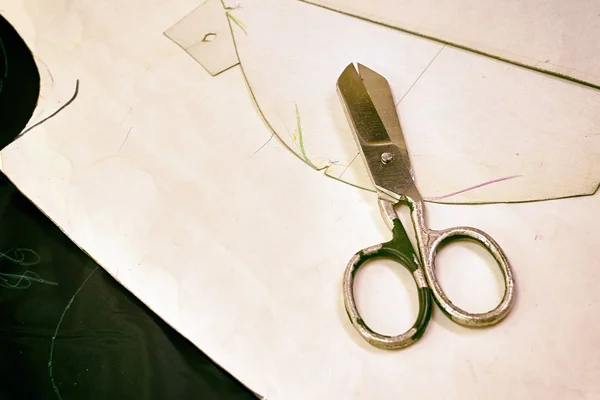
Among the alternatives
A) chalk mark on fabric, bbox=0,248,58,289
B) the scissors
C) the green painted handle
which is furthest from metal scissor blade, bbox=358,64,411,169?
chalk mark on fabric, bbox=0,248,58,289

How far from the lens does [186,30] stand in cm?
79

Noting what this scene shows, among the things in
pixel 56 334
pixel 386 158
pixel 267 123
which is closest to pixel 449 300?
pixel 386 158

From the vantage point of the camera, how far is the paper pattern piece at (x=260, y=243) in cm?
53

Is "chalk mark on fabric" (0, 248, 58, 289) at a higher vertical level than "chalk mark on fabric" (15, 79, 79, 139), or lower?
lower

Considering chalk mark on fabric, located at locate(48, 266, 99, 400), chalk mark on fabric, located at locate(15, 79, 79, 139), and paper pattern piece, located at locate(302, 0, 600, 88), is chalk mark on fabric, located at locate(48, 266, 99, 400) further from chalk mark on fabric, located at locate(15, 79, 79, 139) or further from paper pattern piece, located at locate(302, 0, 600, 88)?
paper pattern piece, located at locate(302, 0, 600, 88)

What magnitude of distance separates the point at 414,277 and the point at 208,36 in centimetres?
46

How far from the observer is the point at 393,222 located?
572mm

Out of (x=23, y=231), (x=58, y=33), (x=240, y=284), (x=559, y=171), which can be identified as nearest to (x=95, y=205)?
(x=23, y=231)

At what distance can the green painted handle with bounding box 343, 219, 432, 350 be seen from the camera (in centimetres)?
52

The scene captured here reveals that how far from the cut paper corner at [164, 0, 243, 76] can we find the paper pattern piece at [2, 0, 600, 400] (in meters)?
0.01

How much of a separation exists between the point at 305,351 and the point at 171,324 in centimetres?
15

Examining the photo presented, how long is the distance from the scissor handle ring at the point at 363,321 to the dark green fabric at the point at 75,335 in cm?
13

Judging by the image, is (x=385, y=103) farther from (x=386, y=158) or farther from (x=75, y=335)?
(x=75, y=335)

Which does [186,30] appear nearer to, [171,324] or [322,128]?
[322,128]
